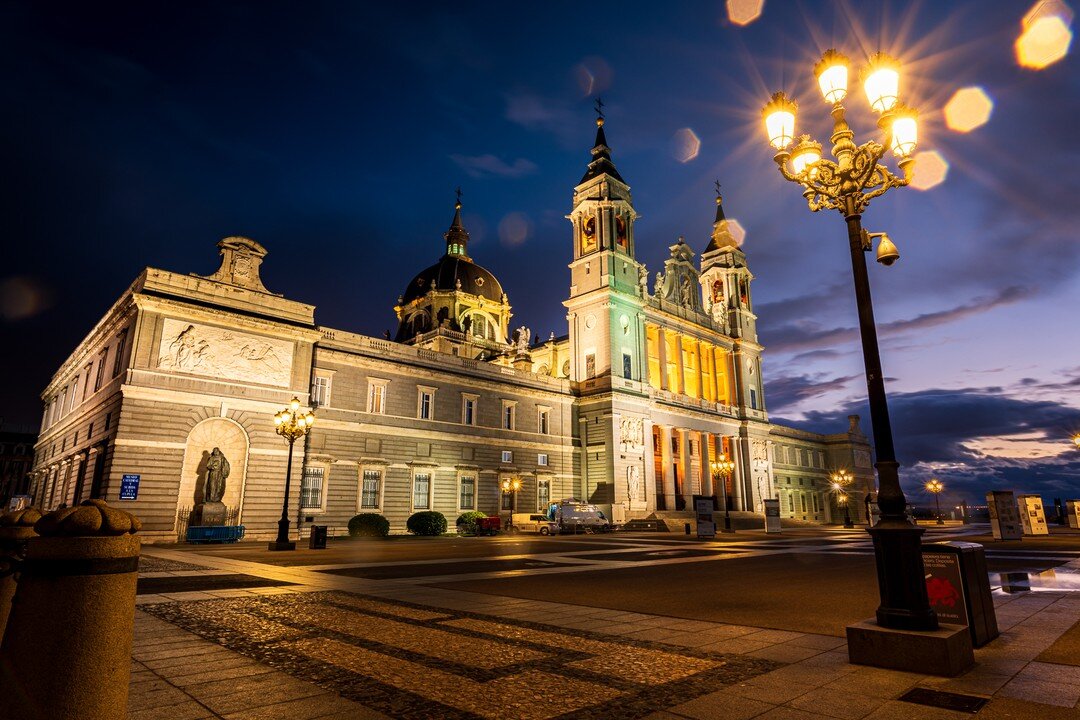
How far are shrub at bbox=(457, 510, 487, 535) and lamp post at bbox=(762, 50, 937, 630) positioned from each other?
31.8m

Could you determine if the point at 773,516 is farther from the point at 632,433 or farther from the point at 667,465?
the point at 667,465

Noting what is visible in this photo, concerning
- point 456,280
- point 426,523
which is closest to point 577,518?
point 426,523

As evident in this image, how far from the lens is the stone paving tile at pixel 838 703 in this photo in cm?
436

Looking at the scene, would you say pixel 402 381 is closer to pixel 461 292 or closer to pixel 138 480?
pixel 138 480

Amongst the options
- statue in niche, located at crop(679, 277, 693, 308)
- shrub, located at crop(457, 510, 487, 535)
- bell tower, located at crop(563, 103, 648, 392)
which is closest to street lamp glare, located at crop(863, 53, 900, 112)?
shrub, located at crop(457, 510, 487, 535)

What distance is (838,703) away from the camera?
180 inches

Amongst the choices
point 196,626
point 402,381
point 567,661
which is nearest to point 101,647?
point 567,661

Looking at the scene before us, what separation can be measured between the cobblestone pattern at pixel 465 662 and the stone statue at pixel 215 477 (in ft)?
73.4

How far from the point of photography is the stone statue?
92.1ft

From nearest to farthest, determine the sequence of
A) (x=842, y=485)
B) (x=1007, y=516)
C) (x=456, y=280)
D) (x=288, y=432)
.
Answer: (x=288, y=432) < (x=1007, y=516) < (x=456, y=280) < (x=842, y=485)

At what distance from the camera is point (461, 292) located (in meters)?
73.8

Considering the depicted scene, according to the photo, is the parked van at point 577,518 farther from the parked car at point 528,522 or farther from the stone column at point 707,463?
the stone column at point 707,463

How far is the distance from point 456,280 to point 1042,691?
72258 mm

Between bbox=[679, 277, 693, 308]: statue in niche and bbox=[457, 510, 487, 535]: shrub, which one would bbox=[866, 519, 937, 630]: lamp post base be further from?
bbox=[679, 277, 693, 308]: statue in niche
